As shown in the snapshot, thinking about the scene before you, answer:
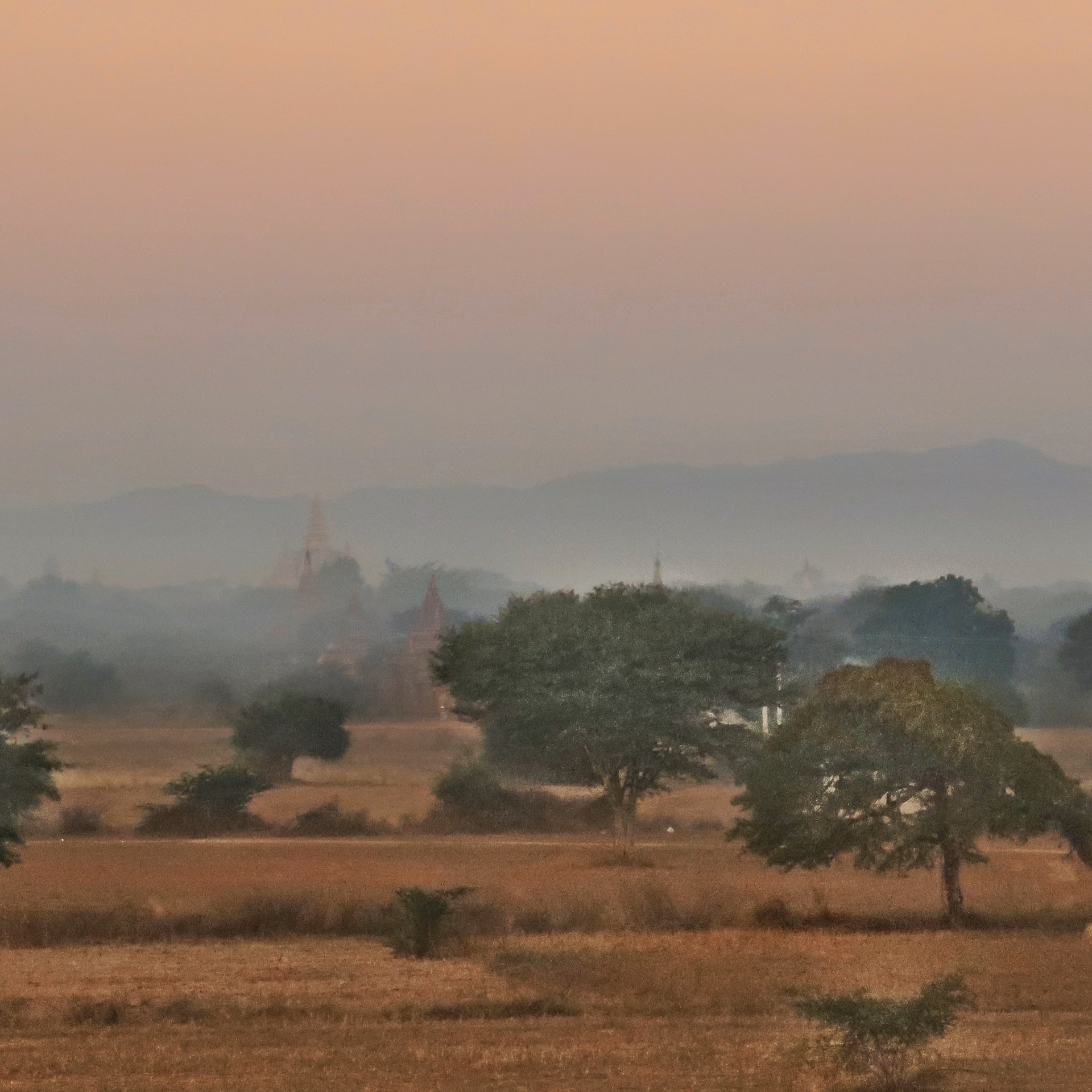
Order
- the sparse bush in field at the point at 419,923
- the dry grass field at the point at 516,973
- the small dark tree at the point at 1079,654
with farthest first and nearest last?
the small dark tree at the point at 1079,654
the sparse bush in field at the point at 419,923
the dry grass field at the point at 516,973

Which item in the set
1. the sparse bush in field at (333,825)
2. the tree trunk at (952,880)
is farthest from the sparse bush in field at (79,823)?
the tree trunk at (952,880)

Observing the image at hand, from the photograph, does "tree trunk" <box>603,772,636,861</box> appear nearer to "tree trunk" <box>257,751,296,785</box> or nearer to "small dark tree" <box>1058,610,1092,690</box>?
"tree trunk" <box>257,751,296,785</box>

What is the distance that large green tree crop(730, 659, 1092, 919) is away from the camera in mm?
42375

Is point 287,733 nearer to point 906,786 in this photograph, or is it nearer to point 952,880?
point 906,786

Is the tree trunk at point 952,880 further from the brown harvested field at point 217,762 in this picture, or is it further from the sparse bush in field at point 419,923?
the brown harvested field at point 217,762

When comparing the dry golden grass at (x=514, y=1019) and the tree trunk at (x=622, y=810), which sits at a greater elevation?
the tree trunk at (x=622, y=810)

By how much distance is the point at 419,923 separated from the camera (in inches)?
1437

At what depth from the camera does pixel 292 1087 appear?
24.6 meters

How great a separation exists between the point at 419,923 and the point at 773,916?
30.2 feet

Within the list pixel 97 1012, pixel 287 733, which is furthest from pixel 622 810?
pixel 97 1012

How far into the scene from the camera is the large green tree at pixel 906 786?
139 ft

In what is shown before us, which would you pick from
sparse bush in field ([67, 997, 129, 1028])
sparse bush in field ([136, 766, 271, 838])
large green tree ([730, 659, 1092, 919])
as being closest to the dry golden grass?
sparse bush in field ([67, 997, 129, 1028])

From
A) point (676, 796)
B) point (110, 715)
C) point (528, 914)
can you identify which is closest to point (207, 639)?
point (110, 715)

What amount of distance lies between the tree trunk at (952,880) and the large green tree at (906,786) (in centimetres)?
3
